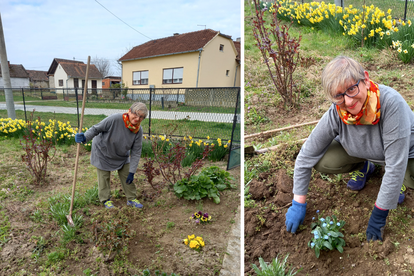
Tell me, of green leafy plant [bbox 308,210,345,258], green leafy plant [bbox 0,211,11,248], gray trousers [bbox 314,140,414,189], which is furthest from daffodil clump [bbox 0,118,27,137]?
green leafy plant [bbox 308,210,345,258]

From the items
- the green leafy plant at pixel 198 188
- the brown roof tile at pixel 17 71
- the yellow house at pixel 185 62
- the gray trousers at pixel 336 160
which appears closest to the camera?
the gray trousers at pixel 336 160

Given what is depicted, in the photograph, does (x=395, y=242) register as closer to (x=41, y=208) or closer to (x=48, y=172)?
(x=41, y=208)

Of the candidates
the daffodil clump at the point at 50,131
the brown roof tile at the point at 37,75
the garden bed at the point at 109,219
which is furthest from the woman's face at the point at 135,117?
the brown roof tile at the point at 37,75

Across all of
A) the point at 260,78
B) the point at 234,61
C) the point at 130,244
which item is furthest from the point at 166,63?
the point at 130,244

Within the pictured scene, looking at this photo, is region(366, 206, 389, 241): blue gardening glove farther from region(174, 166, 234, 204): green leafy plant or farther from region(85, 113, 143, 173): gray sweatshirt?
region(85, 113, 143, 173): gray sweatshirt

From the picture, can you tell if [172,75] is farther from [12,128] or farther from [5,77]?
[12,128]

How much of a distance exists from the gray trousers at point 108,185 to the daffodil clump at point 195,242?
1.05 meters

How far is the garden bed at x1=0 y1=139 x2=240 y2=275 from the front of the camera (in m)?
2.26

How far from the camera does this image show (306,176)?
6.81ft

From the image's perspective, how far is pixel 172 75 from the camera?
1959 cm

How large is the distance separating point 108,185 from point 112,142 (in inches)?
20.9

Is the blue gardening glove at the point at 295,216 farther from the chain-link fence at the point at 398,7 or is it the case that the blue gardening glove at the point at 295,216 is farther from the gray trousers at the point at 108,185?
the chain-link fence at the point at 398,7

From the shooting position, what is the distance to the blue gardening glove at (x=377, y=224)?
181 cm

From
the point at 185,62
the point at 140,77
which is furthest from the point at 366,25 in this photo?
the point at 140,77
